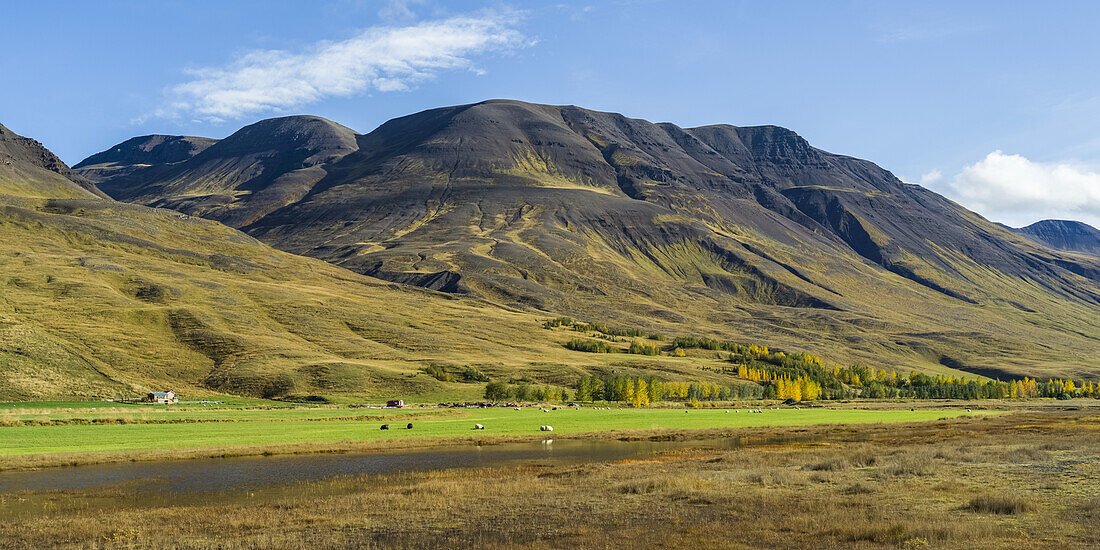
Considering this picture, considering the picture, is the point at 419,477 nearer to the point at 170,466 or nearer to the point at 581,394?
the point at 170,466

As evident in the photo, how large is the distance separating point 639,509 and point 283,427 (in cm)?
6248

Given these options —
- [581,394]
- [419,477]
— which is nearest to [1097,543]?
[419,477]

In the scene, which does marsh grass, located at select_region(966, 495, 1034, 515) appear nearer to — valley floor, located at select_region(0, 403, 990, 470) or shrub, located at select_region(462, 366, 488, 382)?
valley floor, located at select_region(0, 403, 990, 470)

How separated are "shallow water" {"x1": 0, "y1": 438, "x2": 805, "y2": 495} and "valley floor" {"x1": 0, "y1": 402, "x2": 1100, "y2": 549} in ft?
7.82

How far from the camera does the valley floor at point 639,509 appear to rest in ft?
82.0

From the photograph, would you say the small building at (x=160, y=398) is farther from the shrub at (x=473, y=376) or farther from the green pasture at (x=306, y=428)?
the shrub at (x=473, y=376)

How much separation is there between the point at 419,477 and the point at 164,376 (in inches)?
5136

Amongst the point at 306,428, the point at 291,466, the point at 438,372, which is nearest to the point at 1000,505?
the point at 291,466

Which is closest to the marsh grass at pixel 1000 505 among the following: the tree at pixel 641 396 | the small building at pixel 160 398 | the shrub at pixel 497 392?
the small building at pixel 160 398

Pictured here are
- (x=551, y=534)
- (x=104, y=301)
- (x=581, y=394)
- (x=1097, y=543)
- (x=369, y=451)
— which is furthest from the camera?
(x=104, y=301)

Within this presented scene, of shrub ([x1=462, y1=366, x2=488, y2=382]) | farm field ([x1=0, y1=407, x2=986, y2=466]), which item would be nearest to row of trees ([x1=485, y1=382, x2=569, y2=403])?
shrub ([x1=462, y1=366, x2=488, y2=382])

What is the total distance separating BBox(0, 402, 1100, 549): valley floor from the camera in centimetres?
2498

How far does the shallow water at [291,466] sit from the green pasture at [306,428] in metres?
8.65

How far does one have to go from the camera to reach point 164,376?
154m
